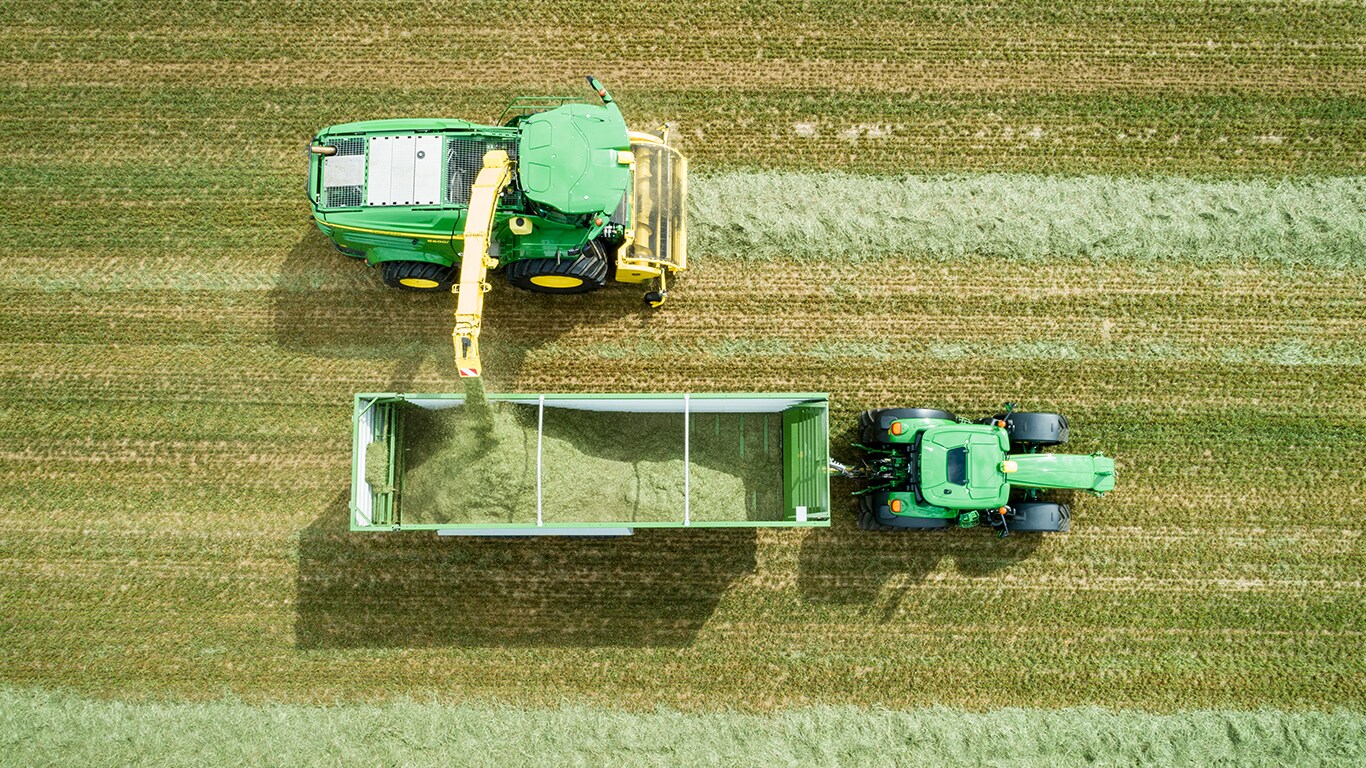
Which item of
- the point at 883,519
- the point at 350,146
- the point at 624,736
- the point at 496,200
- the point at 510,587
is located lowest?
the point at 624,736

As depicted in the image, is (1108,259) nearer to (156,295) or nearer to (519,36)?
(519,36)

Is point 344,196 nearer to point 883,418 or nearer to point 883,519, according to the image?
point 883,418

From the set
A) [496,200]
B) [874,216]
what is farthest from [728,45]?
[496,200]

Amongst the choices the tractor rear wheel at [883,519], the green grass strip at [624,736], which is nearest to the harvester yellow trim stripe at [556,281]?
the tractor rear wheel at [883,519]

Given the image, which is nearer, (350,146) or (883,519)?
(350,146)

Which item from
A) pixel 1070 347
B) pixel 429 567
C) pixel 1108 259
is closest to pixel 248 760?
pixel 429 567

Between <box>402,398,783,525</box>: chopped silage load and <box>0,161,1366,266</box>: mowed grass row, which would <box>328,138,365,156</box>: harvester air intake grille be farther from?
<box>402,398,783,525</box>: chopped silage load
